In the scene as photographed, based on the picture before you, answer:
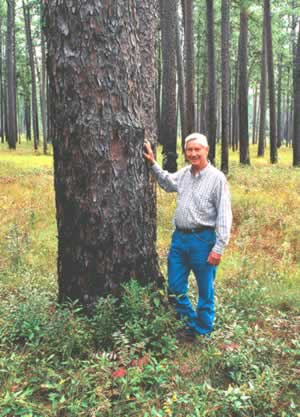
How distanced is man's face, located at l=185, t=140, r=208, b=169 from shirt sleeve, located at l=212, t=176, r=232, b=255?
28 cm

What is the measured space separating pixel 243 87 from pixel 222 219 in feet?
53.5

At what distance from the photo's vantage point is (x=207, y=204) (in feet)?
14.5

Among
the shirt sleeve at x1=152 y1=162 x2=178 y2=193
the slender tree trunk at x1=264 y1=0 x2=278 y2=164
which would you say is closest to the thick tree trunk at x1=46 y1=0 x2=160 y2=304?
the shirt sleeve at x1=152 y1=162 x2=178 y2=193

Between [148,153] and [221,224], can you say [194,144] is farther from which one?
[221,224]

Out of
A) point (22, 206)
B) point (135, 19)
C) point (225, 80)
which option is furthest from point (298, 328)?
point (225, 80)

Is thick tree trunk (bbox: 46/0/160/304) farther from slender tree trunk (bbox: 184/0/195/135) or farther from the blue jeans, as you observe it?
slender tree trunk (bbox: 184/0/195/135)

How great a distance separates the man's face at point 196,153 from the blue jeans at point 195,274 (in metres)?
0.70

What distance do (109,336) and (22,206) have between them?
22.0 ft

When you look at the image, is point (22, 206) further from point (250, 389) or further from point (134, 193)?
point (250, 389)

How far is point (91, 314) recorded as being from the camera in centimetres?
433

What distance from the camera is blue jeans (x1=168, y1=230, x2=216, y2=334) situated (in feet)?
14.6

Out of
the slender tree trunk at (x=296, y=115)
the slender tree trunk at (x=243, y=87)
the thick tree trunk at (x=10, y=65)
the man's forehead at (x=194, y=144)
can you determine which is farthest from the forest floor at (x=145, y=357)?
the thick tree trunk at (x=10, y=65)

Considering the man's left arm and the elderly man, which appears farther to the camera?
the elderly man

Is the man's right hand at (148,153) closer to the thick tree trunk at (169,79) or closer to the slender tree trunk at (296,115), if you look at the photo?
the thick tree trunk at (169,79)
